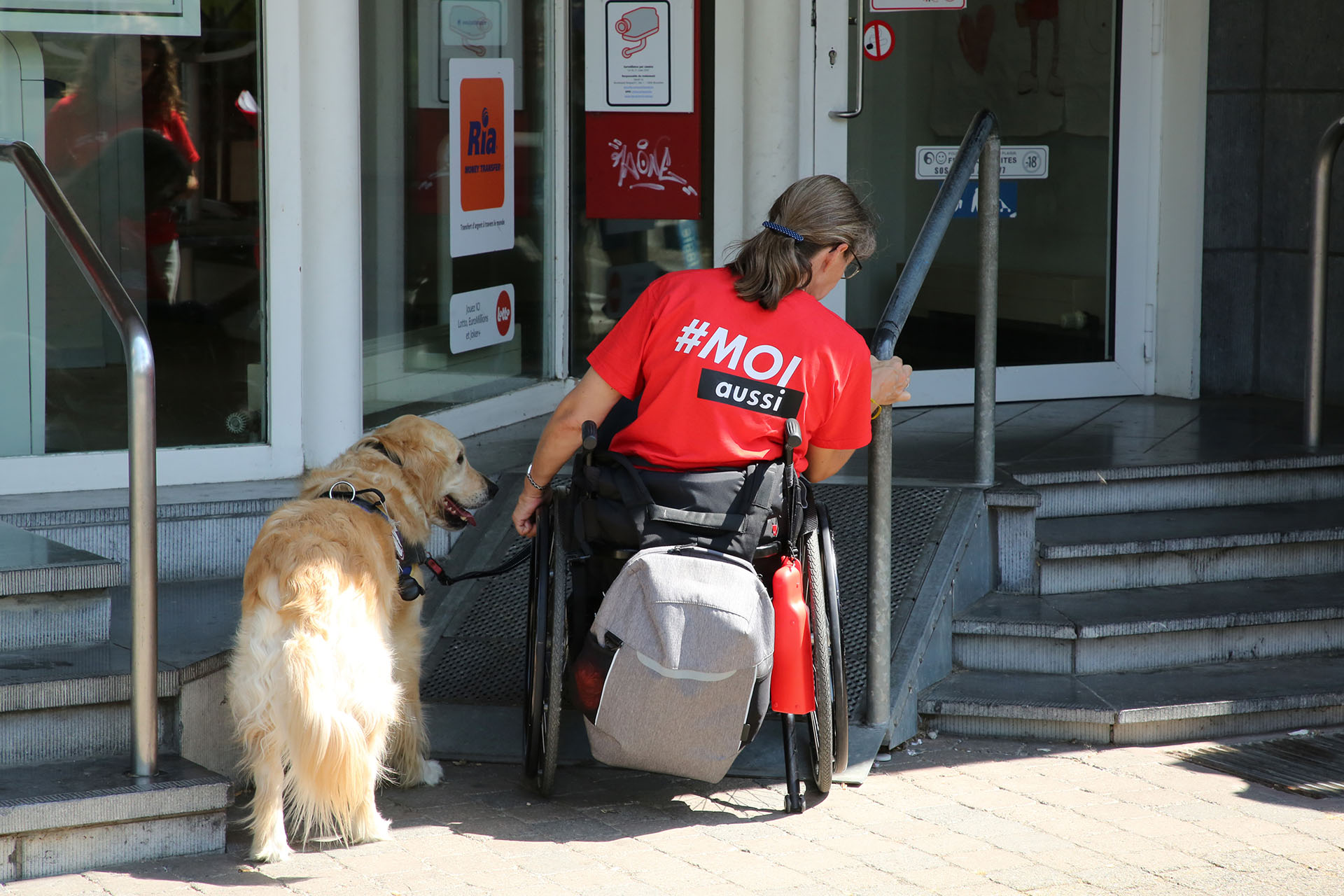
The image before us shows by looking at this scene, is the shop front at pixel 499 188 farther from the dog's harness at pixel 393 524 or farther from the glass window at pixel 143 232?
the dog's harness at pixel 393 524

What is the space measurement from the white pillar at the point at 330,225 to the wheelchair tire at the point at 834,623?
228cm

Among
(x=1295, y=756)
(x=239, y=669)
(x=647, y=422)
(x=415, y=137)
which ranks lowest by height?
(x=1295, y=756)

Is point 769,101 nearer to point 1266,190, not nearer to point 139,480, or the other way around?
point 1266,190

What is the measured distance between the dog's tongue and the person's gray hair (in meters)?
1.08

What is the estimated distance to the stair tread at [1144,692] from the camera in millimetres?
4387

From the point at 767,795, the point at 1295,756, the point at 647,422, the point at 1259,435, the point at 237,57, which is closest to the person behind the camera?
the point at 647,422

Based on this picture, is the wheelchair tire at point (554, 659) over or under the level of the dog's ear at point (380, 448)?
under

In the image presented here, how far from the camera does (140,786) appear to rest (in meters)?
3.46

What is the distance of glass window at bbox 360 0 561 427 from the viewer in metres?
5.97

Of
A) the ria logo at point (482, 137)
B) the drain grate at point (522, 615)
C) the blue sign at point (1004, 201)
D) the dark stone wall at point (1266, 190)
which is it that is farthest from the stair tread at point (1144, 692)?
the ria logo at point (482, 137)

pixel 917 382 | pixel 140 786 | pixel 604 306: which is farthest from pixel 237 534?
pixel 917 382

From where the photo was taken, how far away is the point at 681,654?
3.46 meters

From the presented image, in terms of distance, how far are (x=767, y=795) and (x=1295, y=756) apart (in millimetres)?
1602

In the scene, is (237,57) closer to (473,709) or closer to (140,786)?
(473,709)
